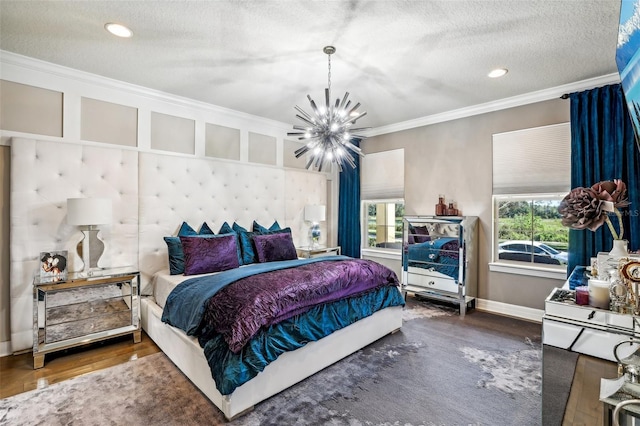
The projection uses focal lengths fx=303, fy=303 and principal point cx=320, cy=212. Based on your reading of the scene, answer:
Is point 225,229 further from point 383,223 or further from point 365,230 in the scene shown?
point 383,223

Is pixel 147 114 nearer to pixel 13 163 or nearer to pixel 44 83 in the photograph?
pixel 44 83

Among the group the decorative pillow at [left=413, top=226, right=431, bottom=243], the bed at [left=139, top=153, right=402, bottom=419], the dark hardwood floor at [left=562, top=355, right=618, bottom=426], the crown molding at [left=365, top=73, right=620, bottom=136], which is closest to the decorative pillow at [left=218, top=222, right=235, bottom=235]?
the bed at [left=139, top=153, right=402, bottom=419]

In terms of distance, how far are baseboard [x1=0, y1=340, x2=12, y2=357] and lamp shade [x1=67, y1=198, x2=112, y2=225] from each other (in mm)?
1239

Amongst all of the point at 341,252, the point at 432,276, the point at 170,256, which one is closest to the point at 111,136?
the point at 170,256

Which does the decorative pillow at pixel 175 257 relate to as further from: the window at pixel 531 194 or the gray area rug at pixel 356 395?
the window at pixel 531 194

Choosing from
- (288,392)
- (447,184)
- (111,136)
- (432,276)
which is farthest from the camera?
(447,184)

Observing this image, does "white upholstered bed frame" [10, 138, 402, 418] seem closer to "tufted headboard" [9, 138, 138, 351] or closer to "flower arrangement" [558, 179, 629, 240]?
"tufted headboard" [9, 138, 138, 351]

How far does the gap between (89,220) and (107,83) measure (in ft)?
5.10

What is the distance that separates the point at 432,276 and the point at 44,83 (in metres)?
4.99

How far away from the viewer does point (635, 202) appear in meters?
3.03

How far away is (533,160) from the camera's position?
380 centimetres

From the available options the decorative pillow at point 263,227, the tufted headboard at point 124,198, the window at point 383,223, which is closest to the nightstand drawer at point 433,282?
the window at point 383,223

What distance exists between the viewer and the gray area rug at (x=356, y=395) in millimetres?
1989

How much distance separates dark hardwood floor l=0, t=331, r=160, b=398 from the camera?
2.40 metres
